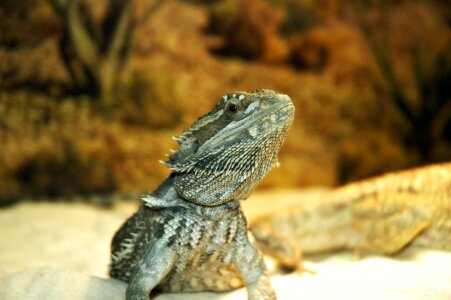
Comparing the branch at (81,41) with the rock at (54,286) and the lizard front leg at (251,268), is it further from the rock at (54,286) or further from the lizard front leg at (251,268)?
the lizard front leg at (251,268)

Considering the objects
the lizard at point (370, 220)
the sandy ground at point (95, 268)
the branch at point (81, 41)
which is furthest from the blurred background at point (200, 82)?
the lizard at point (370, 220)

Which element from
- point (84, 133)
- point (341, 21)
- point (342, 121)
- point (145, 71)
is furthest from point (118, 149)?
point (341, 21)

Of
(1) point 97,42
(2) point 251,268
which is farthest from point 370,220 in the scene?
(1) point 97,42

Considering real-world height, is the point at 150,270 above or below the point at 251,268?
above

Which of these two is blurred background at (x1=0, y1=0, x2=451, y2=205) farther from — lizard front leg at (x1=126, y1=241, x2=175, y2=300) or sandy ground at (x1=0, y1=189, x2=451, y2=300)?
lizard front leg at (x1=126, y1=241, x2=175, y2=300)

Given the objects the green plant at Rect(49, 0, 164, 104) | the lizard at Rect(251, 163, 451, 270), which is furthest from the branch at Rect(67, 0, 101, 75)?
the lizard at Rect(251, 163, 451, 270)

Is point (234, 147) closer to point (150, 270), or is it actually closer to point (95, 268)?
point (150, 270)
